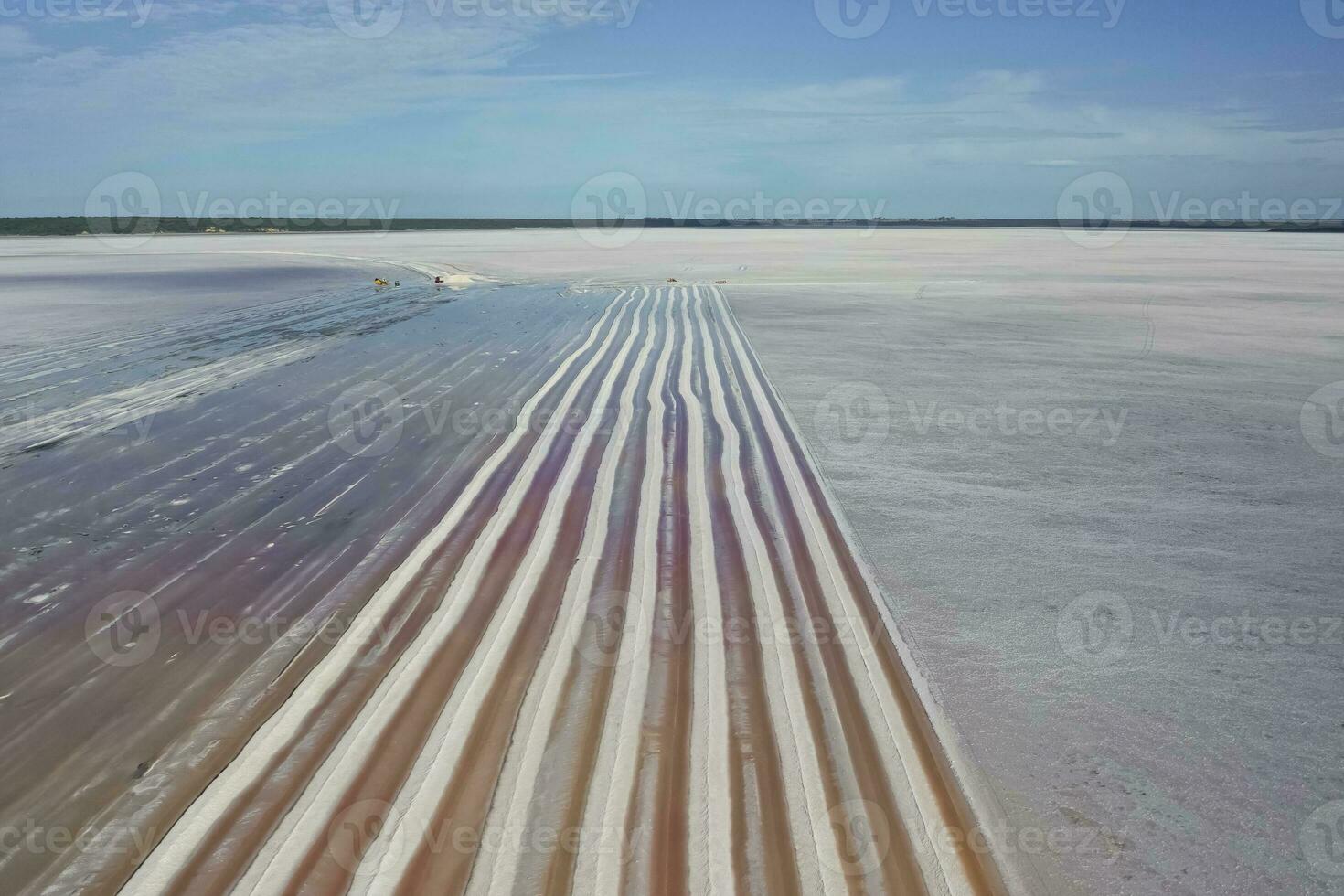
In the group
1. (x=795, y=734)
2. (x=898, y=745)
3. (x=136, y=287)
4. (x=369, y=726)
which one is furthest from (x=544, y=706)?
(x=136, y=287)

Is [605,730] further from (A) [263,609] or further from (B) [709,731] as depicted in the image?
(A) [263,609]

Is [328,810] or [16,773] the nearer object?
[328,810]

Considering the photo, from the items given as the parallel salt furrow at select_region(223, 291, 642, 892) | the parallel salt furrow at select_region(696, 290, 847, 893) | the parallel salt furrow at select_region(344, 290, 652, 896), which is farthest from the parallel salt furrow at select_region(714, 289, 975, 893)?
the parallel salt furrow at select_region(223, 291, 642, 892)

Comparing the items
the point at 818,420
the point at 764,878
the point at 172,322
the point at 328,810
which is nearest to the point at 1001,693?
the point at 764,878

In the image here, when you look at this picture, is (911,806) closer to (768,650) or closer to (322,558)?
(768,650)

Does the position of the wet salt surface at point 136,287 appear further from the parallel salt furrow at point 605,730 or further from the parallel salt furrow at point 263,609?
the parallel salt furrow at point 605,730
